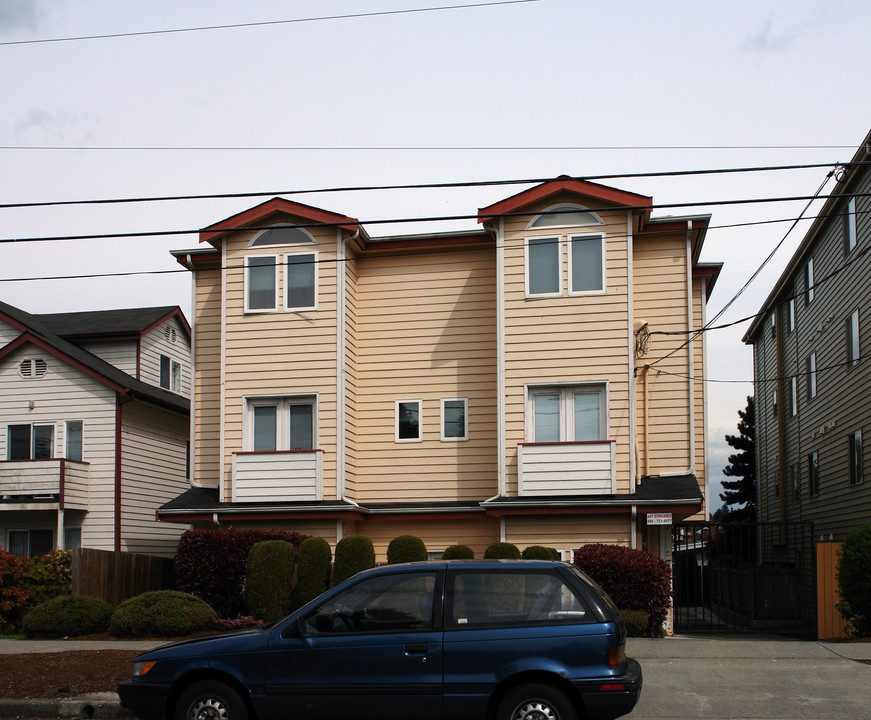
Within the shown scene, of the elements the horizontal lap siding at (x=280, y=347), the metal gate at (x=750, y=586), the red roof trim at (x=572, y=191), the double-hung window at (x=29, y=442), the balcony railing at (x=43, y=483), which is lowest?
the metal gate at (x=750, y=586)

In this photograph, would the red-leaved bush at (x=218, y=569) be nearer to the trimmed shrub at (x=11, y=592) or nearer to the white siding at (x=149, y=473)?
the trimmed shrub at (x=11, y=592)

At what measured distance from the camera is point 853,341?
24078 mm

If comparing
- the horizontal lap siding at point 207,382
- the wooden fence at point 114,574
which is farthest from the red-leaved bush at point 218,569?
the horizontal lap siding at point 207,382

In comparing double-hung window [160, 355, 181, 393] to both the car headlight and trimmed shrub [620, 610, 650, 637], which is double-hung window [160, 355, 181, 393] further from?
the car headlight

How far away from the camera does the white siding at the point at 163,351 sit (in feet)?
96.2

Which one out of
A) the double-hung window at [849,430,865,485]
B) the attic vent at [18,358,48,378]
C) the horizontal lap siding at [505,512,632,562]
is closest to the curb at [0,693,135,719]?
the horizontal lap siding at [505,512,632,562]

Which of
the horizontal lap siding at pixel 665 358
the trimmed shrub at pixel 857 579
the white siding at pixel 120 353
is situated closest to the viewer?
the trimmed shrub at pixel 857 579

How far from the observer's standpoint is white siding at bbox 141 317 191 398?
96.2ft

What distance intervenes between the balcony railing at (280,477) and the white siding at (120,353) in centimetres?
970

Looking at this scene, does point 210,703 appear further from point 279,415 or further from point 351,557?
point 279,415

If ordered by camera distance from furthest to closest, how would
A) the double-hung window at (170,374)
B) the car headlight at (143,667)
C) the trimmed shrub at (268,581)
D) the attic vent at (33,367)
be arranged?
the double-hung window at (170,374)
the attic vent at (33,367)
the trimmed shrub at (268,581)
the car headlight at (143,667)

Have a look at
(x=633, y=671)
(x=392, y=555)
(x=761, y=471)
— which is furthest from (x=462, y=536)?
(x=761, y=471)

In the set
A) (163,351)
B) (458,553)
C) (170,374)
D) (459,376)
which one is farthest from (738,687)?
(170,374)

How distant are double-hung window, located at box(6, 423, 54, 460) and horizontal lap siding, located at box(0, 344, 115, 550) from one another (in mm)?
130
